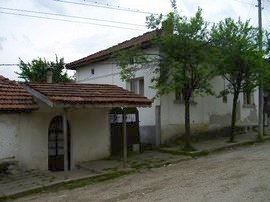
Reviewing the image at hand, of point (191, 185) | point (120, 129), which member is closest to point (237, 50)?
point (120, 129)

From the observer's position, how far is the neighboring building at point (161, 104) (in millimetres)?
18469

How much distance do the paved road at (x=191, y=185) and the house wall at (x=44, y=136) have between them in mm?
3133

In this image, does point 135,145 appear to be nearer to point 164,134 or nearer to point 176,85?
point 164,134

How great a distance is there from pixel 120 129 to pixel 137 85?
3431mm

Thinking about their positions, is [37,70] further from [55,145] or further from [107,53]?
[55,145]

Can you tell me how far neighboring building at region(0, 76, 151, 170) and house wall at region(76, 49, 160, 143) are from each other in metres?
2.77

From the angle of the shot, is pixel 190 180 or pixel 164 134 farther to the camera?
pixel 164 134

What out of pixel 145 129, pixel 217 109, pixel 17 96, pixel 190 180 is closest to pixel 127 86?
pixel 145 129

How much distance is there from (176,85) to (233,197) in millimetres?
7612

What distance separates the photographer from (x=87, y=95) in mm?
13508

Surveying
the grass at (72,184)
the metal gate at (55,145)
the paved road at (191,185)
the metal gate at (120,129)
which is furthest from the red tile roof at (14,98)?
the metal gate at (120,129)

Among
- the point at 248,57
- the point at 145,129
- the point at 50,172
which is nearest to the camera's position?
the point at 50,172

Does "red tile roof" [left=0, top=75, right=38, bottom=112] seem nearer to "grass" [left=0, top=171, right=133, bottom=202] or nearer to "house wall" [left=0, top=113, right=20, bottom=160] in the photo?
"house wall" [left=0, top=113, right=20, bottom=160]

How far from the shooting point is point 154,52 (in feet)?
59.6
